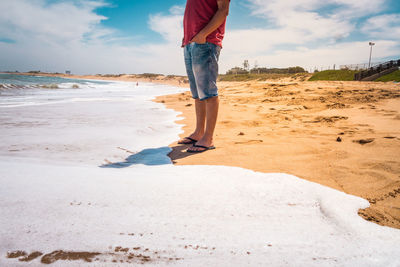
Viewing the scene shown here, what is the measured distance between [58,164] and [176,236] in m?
1.01

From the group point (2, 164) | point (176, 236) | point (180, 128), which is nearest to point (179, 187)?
point (176, 236)

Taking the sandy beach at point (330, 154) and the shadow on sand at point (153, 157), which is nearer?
the sandy beach at point (330, 154)

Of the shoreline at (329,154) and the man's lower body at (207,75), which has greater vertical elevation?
the man's lower body at (207,75)

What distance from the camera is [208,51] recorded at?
1.95 m

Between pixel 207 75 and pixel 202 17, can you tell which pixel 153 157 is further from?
pixel 202 17

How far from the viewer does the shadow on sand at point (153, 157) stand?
1.44 metres

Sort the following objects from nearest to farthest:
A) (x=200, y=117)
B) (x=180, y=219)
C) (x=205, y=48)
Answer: (x=180, y=219), (x=205, y=48), (x=200, y=117)

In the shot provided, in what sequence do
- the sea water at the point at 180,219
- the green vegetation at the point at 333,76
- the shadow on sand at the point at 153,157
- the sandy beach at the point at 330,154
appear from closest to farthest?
the sea water at the point at 180,219, the sandy beach at the point at 330,154, the shadow on sand at the point at 153,157, the green vegetation at the point at 333,76

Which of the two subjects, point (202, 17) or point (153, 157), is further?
point (202, 17)

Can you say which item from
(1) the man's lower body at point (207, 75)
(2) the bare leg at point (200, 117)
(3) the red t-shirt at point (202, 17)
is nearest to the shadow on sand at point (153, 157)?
(1) the man's lower body at point (207, 75)

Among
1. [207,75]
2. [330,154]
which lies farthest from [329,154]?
[207,75]

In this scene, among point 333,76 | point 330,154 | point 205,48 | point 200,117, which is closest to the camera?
point 330,154

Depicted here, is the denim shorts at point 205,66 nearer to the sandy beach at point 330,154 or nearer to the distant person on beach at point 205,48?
the distant person on beach at point 205,48

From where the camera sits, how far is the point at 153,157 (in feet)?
5.30
